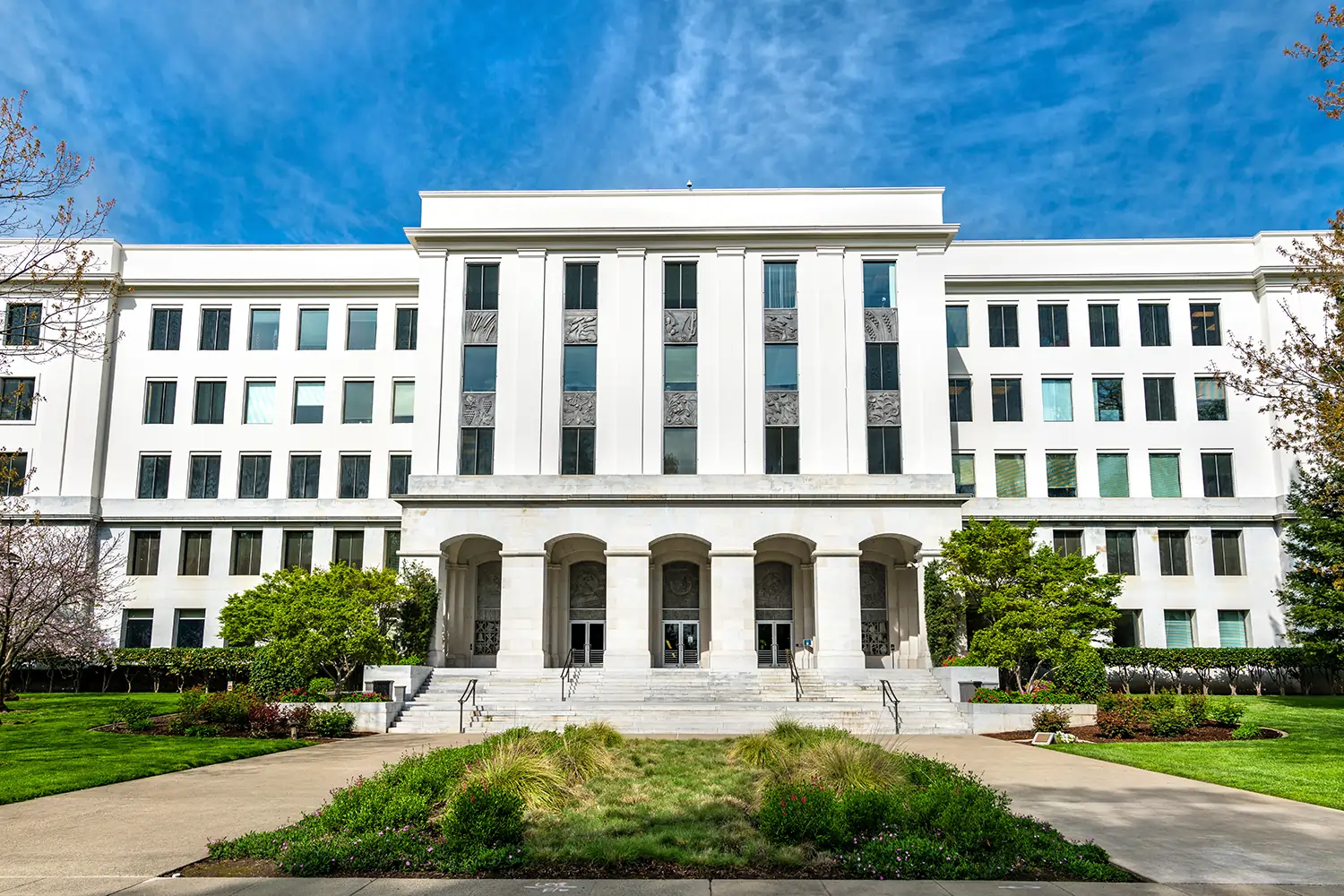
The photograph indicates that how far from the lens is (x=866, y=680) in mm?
32594

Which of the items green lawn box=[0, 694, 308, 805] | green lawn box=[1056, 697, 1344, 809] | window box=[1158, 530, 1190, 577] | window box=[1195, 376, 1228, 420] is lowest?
green lawn box=[1056, 697, 1344, 809]

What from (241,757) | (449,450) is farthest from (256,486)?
(241,757)

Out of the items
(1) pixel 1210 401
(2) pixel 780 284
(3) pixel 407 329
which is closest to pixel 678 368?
(2) pixel 780 284

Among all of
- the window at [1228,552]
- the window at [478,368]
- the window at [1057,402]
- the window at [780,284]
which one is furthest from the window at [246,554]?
the window at [1228,552]

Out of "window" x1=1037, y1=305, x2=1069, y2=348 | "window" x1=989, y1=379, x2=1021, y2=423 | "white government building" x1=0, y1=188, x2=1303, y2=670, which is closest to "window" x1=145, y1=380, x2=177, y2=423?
"white government building" x1=0, y1=188, x2=1303, y2=670

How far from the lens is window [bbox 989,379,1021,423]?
43.8m

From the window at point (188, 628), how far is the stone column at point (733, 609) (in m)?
23.0

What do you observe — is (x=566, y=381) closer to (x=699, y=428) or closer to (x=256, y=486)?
(x=699, y=428)

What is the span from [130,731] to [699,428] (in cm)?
2200

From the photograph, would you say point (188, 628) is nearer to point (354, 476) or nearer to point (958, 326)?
point (354, 476)

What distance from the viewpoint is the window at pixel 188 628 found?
139 feet

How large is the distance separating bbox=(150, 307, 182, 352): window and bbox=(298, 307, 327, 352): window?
563cm

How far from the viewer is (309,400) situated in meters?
44.7

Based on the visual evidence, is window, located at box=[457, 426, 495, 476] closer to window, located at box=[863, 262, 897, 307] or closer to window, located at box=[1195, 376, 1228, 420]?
window, located at box=[863, 262, 897, 307]
